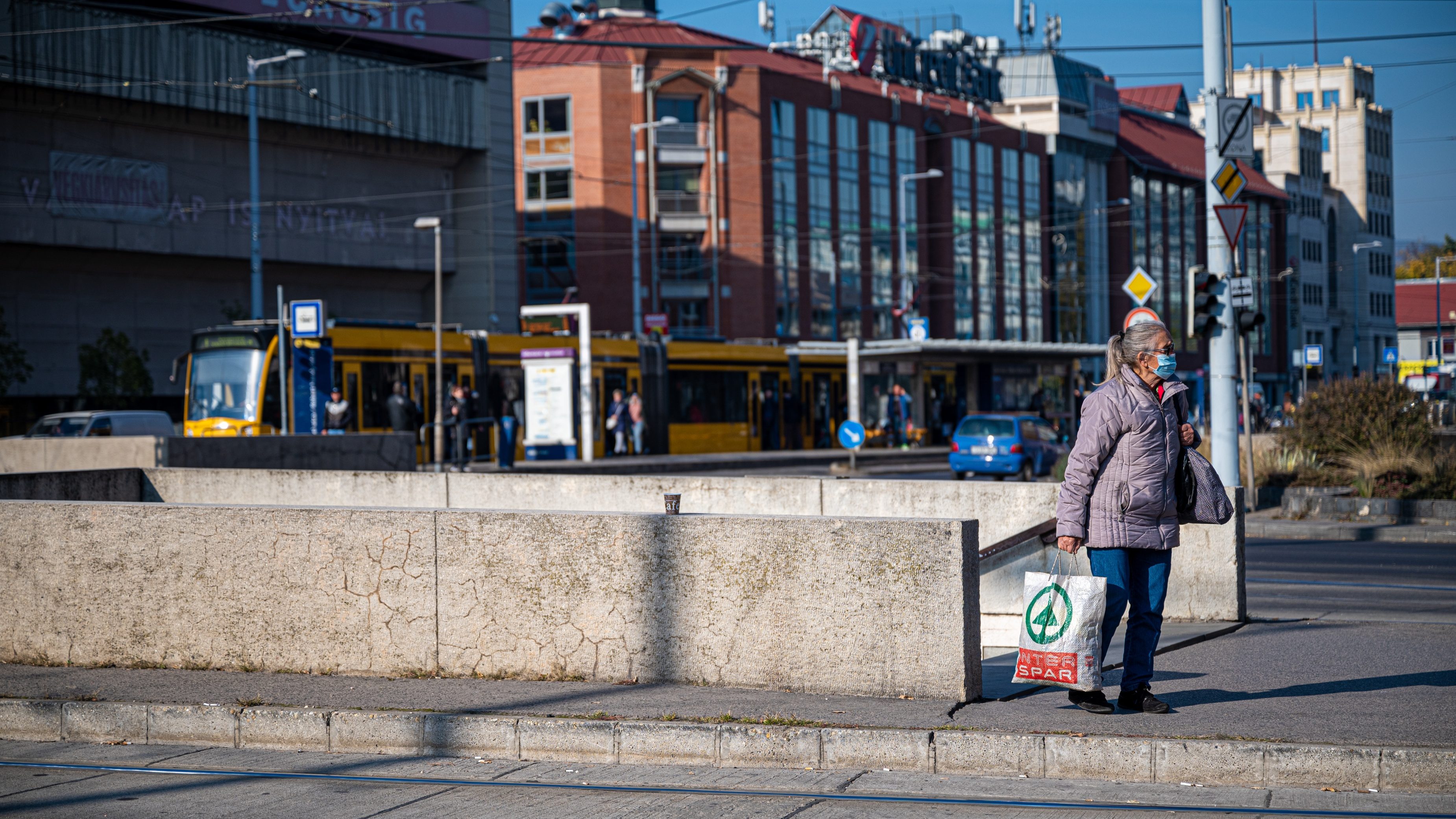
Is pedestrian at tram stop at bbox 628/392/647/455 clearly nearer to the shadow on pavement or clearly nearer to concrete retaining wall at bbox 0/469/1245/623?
concrete retaining wall at bbox 0/469/1245/623

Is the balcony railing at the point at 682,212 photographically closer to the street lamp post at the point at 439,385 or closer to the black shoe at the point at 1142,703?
the street lamp post at the point at 439,385

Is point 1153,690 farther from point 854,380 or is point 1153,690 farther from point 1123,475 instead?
point 854,380

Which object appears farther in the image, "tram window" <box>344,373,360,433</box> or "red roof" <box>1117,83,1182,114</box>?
"red roof" <box>1117,83,1182,114</box>

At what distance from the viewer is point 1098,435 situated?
6496 mm

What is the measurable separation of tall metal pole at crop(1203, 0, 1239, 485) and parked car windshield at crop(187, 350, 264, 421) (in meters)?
18.1

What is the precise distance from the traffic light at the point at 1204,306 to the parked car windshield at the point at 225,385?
58.9ft

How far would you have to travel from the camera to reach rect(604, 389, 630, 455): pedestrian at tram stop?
35812mm

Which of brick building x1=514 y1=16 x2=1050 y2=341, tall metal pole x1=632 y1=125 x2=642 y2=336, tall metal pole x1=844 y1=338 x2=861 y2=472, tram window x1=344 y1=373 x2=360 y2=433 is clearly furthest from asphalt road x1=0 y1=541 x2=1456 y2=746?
brick building x1=514 y1=16 x2=1050 y2=341

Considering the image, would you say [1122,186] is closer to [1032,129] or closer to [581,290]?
[1032,129]

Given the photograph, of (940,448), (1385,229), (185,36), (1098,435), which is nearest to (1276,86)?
(1385,229)

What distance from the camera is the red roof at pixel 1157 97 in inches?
3846

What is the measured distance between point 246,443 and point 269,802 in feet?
47.6

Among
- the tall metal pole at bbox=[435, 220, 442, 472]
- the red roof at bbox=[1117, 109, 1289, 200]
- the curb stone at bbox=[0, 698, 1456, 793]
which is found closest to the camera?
the curb stone at bbox=[0, 698, 1456, 793]

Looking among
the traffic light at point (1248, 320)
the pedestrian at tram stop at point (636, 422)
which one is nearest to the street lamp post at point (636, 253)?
the pedestrian at tram stop at point (636, 422)
